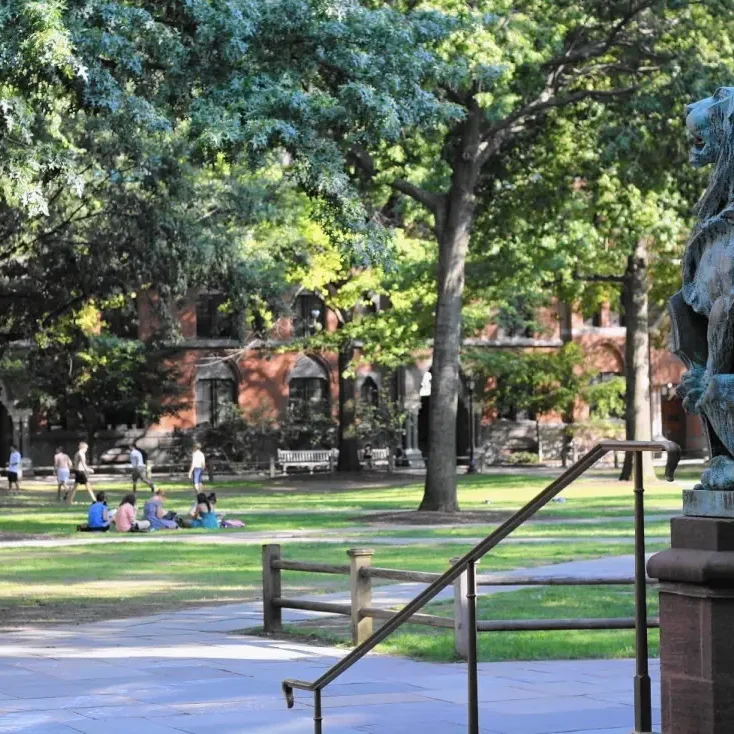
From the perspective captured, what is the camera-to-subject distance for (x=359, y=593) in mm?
14109

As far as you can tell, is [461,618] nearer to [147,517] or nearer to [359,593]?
[359,593]

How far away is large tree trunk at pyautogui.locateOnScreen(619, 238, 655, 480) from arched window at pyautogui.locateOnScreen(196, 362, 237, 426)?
78.1ft

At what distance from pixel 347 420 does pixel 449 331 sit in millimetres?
23475

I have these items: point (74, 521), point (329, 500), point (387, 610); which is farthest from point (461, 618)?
point (329, 500)

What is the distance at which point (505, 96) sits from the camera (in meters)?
31.6

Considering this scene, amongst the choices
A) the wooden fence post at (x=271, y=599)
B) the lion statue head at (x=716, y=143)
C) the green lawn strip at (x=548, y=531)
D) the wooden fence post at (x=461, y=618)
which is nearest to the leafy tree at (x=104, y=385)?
the green lawn strip at (x=548, y=531)

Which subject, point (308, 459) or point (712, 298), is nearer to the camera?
point (712, 298)

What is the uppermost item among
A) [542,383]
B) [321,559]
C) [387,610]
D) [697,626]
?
[542,383]

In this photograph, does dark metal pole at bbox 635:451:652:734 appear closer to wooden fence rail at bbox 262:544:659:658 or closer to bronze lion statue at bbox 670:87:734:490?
bronze lion statue at bbox 670:87:734:490

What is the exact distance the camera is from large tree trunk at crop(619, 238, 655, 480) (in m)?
44.8

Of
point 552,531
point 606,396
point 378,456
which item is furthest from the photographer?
point 606,396

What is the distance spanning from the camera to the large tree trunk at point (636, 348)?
44.8 m

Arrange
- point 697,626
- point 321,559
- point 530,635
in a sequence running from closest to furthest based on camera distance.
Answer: point 697,626 < point 530,635 < point 321,559

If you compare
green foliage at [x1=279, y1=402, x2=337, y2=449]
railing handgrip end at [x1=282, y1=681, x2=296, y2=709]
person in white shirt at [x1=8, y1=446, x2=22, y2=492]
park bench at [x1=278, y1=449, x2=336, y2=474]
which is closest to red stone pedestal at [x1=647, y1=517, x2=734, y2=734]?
railing handgrip end at [x1=282, y1=681, x2=296, y2=709]
